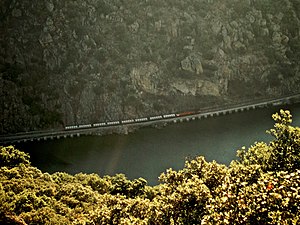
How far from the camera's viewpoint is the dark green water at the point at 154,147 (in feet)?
261

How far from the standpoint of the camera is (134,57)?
113 metres

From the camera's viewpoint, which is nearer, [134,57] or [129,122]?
[129,122]

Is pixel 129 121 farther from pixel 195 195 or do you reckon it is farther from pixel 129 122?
pixel 195 195

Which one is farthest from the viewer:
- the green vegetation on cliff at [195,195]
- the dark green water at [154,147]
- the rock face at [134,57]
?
the rock face at [134,57]

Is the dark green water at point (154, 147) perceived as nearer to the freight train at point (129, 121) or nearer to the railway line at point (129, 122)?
the railway line at point (129, 122)

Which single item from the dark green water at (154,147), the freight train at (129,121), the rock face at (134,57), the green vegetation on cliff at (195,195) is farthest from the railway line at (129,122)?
the green vegetation on cliff at (195,195)

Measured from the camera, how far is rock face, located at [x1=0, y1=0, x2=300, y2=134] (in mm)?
105562

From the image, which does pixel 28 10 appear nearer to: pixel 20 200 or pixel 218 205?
pixel 20 200

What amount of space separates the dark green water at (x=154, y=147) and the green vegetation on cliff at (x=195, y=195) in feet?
98.7

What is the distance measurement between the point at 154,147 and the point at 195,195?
65.6 m

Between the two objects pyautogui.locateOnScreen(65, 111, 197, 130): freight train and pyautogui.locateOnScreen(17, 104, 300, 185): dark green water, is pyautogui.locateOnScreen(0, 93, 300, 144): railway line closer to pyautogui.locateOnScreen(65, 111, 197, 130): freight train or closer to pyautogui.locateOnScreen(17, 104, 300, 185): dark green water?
pyautogui.locateOnScreen(65, 111, 197, 130): freight train

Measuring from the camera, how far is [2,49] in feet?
364

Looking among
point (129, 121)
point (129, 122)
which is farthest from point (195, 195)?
point (129, 121)

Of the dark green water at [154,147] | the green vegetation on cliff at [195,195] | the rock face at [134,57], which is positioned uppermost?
the rock face at [134,57]
